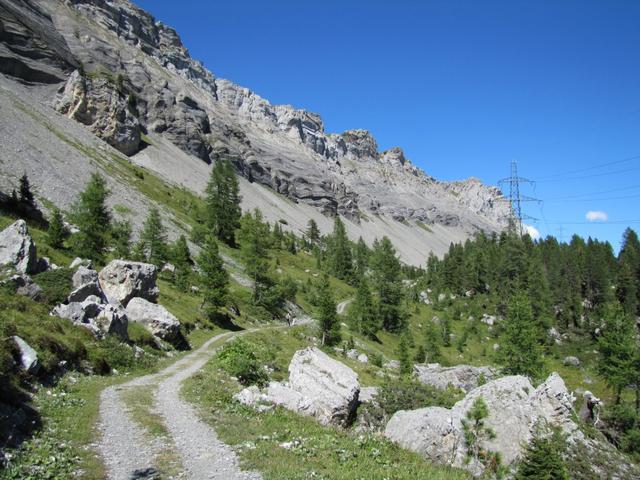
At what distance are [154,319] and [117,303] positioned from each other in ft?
9.93

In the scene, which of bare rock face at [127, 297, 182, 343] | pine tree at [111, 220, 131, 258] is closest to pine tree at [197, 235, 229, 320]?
pine tree at [111, 220, 131, 258]

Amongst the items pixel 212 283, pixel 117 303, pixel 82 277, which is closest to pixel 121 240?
pixel 212 283

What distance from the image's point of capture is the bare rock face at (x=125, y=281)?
3406cm

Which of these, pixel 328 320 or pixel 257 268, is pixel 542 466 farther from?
pixel 257 268

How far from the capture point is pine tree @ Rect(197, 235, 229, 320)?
47094 mm

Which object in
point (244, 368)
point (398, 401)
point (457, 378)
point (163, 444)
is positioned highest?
point (457, 378)

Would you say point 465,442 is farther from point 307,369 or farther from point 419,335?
point 419,335

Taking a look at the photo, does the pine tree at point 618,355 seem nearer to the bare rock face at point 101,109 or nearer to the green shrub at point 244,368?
the green shrub at point 244,368

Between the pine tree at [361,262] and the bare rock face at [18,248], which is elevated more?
the pine tree at [361,262]

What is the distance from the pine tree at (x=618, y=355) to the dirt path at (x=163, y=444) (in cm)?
5645

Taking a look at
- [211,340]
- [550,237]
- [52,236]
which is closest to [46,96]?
[52,236]

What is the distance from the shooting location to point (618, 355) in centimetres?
5312

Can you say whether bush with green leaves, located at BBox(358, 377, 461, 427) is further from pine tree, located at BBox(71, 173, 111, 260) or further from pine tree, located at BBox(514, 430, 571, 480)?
pine tree, located at BBox(71, 173, 111, 260)

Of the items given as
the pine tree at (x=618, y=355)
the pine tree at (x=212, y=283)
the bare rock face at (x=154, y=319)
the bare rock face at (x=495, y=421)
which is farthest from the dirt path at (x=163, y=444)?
the pine tree at (x=618, y=355)
